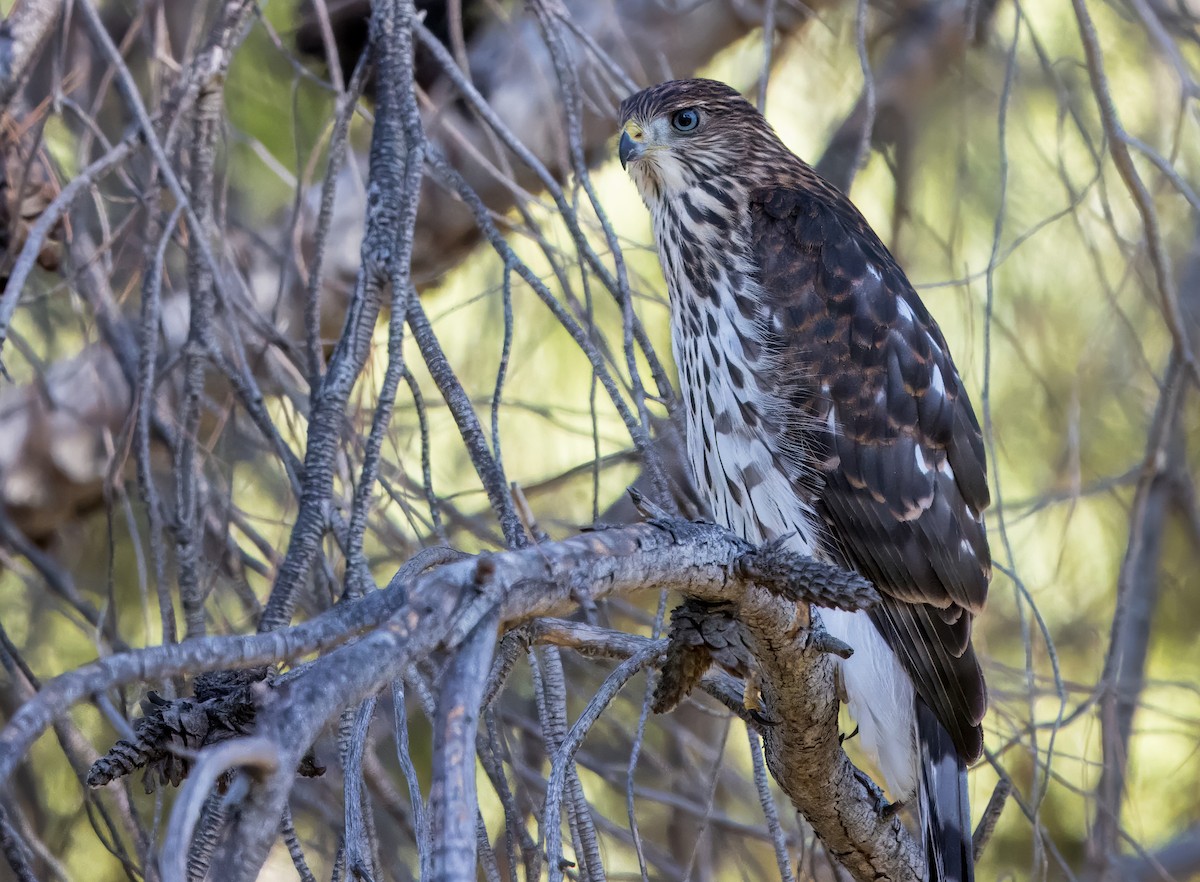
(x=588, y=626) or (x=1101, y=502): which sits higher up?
(x=1101, y=502)

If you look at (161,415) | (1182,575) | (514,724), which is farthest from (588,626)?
(1182,575)

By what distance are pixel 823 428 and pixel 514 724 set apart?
109 cm

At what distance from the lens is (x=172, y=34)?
14.5ft

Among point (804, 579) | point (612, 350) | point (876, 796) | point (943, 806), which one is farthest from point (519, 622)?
point (612, 350)

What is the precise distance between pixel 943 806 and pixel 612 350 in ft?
4.46

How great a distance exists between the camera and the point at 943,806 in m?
2.86

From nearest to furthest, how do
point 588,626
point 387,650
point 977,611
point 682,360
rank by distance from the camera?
point 387,650
point 588,626
point 977,611
point 682,360

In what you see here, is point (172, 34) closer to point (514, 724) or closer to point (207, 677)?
point (514, 724)

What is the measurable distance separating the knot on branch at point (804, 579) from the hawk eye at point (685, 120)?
191cm

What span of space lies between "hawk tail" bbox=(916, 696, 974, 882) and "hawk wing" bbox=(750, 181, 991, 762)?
15 cm

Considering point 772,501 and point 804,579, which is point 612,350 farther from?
point 804,579

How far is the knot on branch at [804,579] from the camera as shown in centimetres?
160

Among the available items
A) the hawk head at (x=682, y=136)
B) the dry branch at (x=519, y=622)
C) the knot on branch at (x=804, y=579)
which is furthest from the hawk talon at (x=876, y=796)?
the hawk head at (x=682, y=136)

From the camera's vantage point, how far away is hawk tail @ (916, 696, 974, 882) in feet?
9.11
